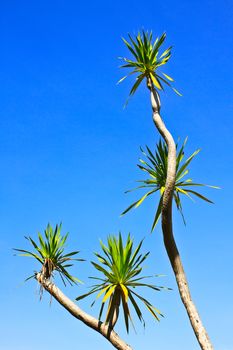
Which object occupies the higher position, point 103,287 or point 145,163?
point 145,163

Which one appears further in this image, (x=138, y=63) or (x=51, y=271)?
(x=138, y=63)

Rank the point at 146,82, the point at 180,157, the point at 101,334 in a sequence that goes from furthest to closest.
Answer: the point at 146,82 → the point at 180,157 → the point at 101,334

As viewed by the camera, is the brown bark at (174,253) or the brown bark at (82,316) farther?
the brown bark at (82,316)

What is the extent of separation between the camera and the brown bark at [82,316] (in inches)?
520

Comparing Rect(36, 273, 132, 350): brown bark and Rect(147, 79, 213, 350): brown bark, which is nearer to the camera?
Rect(147, 79, 213, 350): brown bark

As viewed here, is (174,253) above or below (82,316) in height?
above

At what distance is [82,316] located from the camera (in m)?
13.7

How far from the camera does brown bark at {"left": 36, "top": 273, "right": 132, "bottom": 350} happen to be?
43.4 feet

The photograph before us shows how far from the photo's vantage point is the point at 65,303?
1379cm

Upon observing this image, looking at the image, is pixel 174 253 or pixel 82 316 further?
pixel 82 316

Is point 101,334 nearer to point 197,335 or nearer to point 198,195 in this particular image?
point 197,335

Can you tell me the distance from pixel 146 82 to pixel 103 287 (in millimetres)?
5372

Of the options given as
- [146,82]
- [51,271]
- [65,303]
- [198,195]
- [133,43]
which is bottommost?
[65,303]

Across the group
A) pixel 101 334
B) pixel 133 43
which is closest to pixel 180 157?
pixel 133 43
